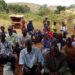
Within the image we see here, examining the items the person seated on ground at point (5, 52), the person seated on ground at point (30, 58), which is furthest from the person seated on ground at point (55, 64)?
the person seated on ground at point (5, 52)

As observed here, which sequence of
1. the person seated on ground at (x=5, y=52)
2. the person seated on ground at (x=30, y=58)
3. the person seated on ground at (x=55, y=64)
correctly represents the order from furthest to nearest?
1. the person seated on ground at (x=5, y=52)
2. the person seated on ground at (x=30, y=58)
3. the person seated on ground at (x=55, y=64)

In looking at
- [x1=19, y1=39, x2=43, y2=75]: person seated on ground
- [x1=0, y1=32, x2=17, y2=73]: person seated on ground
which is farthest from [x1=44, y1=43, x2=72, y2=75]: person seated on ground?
[x1=0, y1=32, x2=17, y2=73]: person seated on ground

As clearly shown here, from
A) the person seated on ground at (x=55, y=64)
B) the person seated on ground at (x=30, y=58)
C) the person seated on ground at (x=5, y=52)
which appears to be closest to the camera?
the person seated on ground at (x=55, y=64)

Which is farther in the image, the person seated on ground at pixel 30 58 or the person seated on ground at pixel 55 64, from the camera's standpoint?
the person seated on ground at pixel 30 58

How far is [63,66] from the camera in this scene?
224 cm

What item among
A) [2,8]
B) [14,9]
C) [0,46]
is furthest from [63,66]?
[14,9]

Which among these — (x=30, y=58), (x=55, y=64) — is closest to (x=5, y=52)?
(x=30, y=58)

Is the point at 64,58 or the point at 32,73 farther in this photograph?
the point at 32,73

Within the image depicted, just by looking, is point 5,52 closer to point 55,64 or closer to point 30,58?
point 30,58

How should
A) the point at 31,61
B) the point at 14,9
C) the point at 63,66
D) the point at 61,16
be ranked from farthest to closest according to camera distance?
the point at 14,9 < the point at 61,16 < the point at 31,61 < the point at 63,66

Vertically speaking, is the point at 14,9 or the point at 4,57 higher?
the point at 14,9

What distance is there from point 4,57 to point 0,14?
12.1 metres

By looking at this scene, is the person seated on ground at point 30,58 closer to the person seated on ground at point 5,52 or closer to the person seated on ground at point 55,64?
the person seated on ground at point 55,64

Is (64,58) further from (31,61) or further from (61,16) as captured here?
(61,16)
